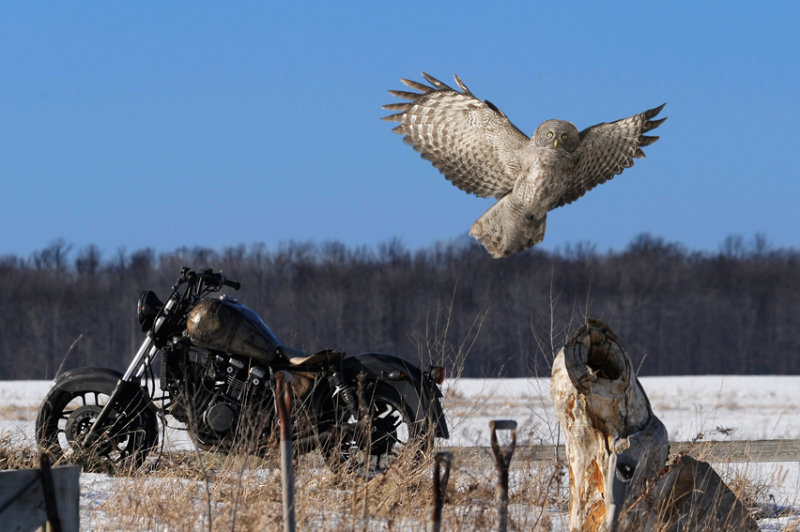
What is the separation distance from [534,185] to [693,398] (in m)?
11.4

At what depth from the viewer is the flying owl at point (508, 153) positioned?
566 cm

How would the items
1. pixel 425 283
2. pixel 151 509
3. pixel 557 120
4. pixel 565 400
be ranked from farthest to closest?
pixel 425 283 → pixel 557 120 → pixel 151 509 → pixel 565 400

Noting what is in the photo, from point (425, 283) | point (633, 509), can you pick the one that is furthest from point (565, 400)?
point (425, 283)

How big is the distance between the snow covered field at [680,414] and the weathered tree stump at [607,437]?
43cm

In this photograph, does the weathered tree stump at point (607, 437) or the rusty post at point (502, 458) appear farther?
the weathered tree stump at point (607, 437)

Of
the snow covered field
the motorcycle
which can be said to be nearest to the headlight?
the motorcycle

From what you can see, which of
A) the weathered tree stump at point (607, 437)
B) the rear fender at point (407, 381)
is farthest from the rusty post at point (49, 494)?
the rear fender at point (407, 381)

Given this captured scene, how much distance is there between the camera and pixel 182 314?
5832 millimetres

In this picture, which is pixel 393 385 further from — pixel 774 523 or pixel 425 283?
pixel 425 283

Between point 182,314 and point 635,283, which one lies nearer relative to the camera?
point 182,314

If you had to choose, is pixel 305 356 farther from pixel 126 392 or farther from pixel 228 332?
pixel 126 392

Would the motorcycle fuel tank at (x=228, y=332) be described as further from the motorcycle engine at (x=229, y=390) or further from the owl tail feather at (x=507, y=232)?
the owl tail feather at (x=507, y=232)

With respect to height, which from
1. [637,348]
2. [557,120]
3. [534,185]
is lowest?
[637,348]

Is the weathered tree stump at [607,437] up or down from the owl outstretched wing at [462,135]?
down
